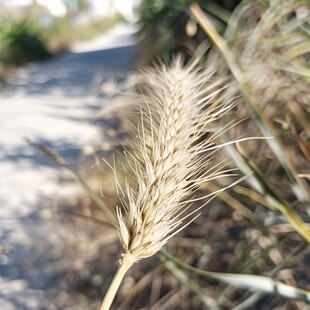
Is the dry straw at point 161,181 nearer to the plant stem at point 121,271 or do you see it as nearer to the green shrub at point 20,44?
the plant stem at point 121,271

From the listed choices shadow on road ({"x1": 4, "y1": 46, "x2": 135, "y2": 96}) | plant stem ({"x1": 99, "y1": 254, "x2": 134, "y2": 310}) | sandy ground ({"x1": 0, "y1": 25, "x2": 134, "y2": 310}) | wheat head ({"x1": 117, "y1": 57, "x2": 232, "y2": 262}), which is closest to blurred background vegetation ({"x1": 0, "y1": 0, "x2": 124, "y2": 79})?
shadow on road ({"x1": 4, "y1": 46, "x2": 135, "y2": 96})

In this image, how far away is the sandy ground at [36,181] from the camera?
2777 millimetres

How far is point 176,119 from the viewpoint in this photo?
2.86ft

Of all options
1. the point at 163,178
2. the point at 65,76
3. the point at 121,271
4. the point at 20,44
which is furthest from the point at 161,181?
the point at 20,44

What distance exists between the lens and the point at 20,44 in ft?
43.2

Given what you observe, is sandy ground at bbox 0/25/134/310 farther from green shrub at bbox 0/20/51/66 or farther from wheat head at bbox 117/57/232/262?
green shrub at bbox 0/20/51/66

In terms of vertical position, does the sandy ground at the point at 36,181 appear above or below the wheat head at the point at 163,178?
above

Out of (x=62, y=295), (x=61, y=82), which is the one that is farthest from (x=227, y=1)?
(x=61, y=82)

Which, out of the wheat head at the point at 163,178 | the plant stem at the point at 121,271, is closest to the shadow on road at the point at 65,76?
the wheat head at the point at 163,178

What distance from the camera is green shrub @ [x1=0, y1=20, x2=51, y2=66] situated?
12.4m

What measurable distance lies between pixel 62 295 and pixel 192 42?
1.90 metres

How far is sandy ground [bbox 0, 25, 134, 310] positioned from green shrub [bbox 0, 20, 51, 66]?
169 inches

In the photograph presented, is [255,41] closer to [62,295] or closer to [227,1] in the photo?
[62,295]

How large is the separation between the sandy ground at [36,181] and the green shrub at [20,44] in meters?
4.28
